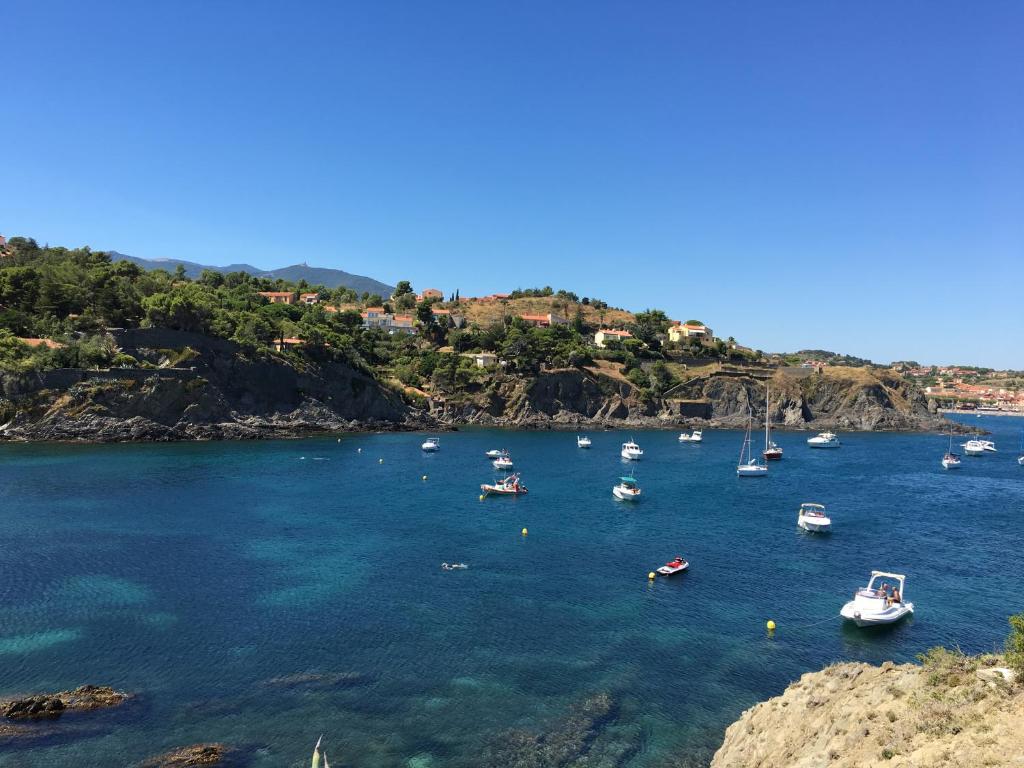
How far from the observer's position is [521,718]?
24.6 m

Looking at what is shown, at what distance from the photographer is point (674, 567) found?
41.4 metres

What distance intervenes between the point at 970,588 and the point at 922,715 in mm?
33173

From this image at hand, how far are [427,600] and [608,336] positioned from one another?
138594mm

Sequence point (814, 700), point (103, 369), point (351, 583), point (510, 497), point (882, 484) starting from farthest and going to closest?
point (103, 369)
point (882, 484)
point (510, 497)
point (351, 583)
point (814, 700)

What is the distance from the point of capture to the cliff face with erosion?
1304cm

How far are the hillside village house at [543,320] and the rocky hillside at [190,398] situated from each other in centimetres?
6237

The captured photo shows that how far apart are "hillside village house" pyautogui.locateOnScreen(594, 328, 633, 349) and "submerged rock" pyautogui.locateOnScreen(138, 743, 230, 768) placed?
149239 millimetres

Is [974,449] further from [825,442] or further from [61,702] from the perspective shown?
[61,702]

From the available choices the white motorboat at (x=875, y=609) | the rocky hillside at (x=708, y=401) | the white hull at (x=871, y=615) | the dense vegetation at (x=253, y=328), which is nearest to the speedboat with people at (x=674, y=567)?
the white motorboat at (x=875, y=609)

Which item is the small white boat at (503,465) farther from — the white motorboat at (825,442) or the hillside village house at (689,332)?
the hillside village house at (689,332)

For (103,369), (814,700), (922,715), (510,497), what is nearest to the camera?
(922,715)

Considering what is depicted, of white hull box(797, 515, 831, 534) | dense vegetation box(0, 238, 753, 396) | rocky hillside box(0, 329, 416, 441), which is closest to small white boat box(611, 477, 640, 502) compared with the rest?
white hull box(797, 515, 831, 534)

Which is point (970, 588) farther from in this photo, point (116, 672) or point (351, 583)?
point (116, 672)

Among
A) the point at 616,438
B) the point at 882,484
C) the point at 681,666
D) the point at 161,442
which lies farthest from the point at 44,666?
the point at 616,438
